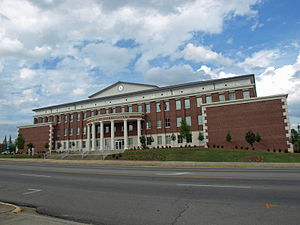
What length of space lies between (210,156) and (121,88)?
3268 centimetres

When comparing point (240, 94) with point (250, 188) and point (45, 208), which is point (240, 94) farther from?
point (45, 208)

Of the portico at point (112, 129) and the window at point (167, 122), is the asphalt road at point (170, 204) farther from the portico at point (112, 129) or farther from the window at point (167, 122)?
the window at point (167, 122)

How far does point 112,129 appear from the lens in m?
43.8

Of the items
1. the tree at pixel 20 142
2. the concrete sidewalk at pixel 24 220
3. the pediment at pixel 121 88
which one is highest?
the pediment at pixel 121 88

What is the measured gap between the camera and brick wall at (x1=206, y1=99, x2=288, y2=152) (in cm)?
3046

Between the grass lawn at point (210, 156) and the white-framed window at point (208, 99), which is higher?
the white-framed window at point (208, 99)

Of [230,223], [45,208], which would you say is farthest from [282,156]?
[45,208]

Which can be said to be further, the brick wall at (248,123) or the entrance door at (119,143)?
the entrance door at (119,143)

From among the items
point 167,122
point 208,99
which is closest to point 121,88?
point 167,122

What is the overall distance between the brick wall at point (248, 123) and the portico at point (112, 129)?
592 inches

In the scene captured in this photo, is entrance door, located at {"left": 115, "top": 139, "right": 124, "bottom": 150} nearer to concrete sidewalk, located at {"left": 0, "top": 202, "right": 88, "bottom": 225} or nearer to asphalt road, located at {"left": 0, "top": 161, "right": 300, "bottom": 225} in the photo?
asphalt road, located at {"left": 0, "top": 161, "right": 300, "bottom": 225}

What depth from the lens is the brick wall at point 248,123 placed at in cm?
3046

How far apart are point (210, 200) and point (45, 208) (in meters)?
5.09

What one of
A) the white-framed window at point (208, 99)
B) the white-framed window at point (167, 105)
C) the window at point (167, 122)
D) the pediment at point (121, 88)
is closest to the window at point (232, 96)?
the white-framed window at point (208, 99)
